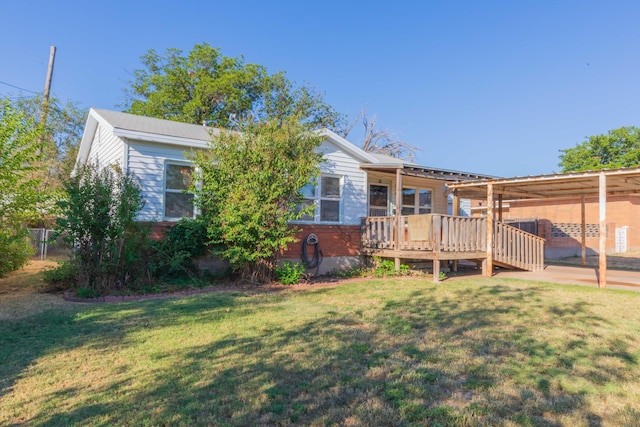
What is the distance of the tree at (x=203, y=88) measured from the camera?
27.5 metres

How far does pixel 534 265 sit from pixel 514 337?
8566mm

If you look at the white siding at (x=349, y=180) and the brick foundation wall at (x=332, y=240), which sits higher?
the white siding at (x=349, y=180)

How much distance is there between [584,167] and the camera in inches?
1436

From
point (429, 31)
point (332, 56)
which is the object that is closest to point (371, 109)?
point (332, 56)

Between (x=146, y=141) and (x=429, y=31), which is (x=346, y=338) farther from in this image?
(x=429, y=31)

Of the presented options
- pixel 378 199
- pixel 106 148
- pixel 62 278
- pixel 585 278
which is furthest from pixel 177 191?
pixel 585 278

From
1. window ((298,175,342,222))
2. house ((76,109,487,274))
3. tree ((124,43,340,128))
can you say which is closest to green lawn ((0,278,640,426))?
house ((76,109,487,274))

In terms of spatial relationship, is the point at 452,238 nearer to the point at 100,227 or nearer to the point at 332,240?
the point at 332,240

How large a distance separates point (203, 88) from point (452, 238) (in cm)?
2299

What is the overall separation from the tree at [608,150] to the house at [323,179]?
29.7 m

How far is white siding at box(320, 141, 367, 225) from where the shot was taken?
11648 mm

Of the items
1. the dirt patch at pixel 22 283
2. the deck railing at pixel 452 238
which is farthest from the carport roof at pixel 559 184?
the dirt patch at pixel 22 283

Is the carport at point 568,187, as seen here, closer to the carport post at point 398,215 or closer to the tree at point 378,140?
the carport post at point 398,215

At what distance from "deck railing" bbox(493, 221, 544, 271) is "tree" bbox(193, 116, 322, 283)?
6.10 m
